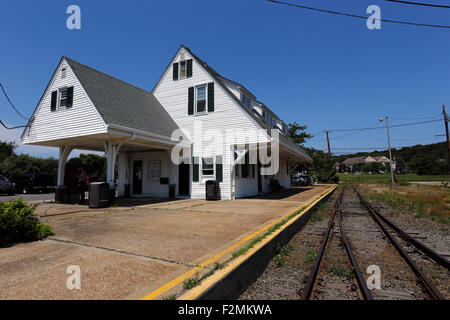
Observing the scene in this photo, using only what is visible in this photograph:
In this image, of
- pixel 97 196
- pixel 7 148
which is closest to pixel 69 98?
pixel 97 196

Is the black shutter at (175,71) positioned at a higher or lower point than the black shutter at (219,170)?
higher

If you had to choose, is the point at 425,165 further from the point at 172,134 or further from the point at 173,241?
the point at 173,241

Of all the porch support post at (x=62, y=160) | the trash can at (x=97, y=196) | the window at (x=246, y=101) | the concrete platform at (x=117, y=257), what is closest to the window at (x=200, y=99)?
the window at (x=246, y=101)

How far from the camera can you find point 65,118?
11.2 meters

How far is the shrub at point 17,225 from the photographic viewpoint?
4426 mm

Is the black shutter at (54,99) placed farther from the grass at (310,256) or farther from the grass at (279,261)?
the grass at (310,256)

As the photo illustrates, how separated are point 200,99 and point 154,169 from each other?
5.53 m

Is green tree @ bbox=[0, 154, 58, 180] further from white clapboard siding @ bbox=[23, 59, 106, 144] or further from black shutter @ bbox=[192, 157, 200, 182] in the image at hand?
black shutter @ bbox=[192, 157, 200, 182]

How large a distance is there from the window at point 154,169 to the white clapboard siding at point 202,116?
2.80m

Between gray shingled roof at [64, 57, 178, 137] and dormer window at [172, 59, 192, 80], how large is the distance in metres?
2.33

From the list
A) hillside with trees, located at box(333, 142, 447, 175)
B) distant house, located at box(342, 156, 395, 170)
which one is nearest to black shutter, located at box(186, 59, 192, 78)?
hillside with trees, located at box(333, 142, 447, 175)

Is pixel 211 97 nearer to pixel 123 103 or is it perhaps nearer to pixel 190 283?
pixel 123 103

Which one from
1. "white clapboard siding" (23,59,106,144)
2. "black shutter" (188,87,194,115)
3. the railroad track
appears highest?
"black shutter" (188,87,194,115)

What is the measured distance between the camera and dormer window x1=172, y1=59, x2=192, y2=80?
15.0 meters
